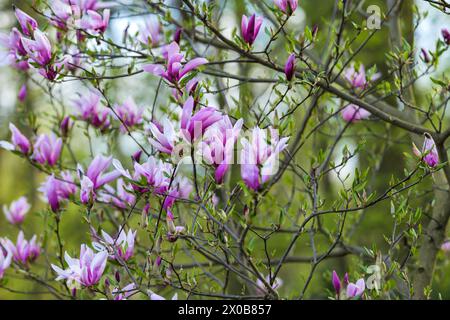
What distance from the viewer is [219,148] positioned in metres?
1.43

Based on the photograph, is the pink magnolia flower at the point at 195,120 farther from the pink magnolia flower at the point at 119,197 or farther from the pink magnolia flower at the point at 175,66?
the pink magnolia flower at the point at 119,197

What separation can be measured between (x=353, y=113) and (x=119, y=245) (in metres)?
1.47

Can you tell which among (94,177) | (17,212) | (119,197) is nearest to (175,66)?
(94,177)

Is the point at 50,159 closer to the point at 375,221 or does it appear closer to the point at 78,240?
the point at 375,221

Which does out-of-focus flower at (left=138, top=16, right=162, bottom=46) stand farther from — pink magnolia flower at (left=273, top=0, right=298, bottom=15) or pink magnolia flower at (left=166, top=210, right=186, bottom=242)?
pink magnolia flower at (left=166, top=210, right=186, bottom=242)

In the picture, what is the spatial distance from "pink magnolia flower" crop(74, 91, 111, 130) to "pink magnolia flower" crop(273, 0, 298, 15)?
107 centimetres

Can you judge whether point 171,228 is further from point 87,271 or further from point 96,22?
point 96,22

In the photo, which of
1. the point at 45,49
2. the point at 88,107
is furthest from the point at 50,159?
the point at 45,49

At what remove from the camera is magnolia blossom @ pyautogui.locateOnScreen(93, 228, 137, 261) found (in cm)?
171

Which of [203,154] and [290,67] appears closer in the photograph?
[203,154]

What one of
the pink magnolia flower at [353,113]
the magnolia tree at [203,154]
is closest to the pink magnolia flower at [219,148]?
the magnolia tree at [203,154]

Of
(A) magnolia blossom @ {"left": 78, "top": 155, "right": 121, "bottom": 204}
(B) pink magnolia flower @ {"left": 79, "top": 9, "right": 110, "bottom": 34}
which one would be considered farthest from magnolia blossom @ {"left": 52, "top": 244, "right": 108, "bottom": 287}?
(B) pink magnolia flower @ {"left": 79, "top": 9, "right": 110, "bottom": 34}

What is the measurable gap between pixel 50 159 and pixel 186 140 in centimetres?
120
